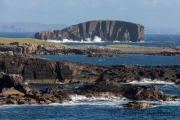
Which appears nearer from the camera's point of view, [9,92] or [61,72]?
[9,92]

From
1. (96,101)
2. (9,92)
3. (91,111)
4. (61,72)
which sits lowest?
(91,111)

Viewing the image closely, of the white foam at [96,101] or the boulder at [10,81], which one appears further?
the boulder at [10,81]

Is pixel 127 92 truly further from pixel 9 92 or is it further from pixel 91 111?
pixel 9 92

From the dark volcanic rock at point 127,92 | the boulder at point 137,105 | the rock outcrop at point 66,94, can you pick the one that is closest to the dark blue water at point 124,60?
the dark volcanic rock at point 127,92

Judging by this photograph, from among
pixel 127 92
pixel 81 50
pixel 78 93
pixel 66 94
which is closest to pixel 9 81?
pixel 66 94

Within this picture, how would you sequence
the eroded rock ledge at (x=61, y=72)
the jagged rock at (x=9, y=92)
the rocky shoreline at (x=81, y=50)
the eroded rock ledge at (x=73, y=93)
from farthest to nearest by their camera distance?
the rocky shoreline at (x=81, y=50)
the eroded rock ledge at (x=61, y=72)
the jagged rock at (x=9, y=92)
the eroded rock ledge at (x=73, y=93)

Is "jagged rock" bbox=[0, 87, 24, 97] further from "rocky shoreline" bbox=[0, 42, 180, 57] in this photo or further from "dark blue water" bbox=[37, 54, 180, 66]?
"rocky shoreline" bbox=[0, 42, 180, 57]

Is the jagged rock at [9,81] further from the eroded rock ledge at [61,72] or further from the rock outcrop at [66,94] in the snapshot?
the eroded rock ledge at [61,72]

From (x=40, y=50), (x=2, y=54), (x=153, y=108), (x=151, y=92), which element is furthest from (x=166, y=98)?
(x=40, y=50)

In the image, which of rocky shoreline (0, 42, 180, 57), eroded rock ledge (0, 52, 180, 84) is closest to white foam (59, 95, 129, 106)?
eroded rock ledge (0, 52, 180, 84)

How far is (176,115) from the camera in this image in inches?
2095

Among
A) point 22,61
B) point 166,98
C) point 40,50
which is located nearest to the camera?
point 166,98

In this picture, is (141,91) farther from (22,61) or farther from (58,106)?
(22,61)

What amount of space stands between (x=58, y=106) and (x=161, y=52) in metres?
119
